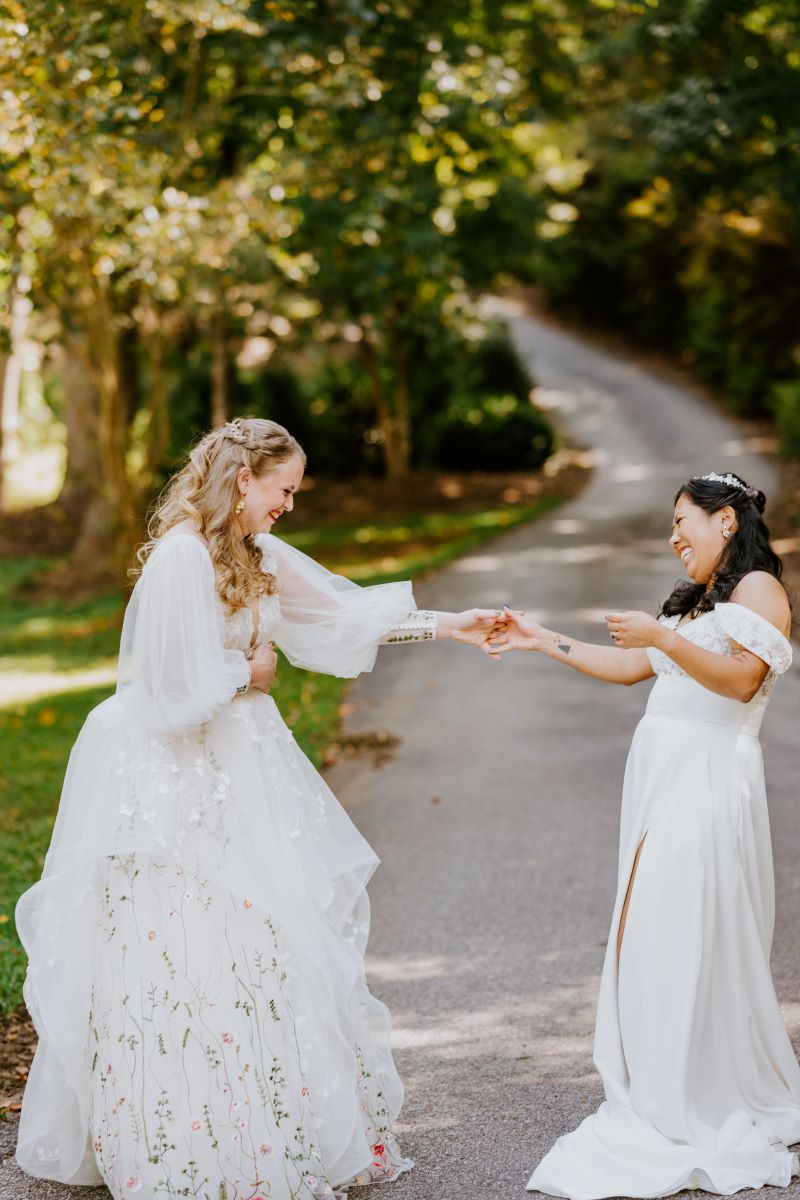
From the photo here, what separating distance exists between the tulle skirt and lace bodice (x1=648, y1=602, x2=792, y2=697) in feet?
4.46

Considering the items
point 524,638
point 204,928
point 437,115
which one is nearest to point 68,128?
point 437,115

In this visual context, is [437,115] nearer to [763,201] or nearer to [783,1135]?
[783,1135]

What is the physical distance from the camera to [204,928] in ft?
12.2

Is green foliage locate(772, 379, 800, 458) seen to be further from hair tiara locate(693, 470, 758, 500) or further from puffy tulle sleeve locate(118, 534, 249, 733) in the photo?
puffy tulle sleeve locate(118, 534, 249, 733)

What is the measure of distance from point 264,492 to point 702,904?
1.89 m

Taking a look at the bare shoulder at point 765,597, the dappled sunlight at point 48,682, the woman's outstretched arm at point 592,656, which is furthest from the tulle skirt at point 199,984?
the dappled sunlight at point 48,682

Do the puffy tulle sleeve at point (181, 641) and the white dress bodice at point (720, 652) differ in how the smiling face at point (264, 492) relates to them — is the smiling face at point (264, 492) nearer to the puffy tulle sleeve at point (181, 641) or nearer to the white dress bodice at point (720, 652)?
the puffy tulle sleeve at point (181, 641)

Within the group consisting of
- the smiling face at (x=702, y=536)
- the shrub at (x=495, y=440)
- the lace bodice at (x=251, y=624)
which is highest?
the smiling face at (x=702, y=536)

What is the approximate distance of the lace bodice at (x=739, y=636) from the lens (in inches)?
151

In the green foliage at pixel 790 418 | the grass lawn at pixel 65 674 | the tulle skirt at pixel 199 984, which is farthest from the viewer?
the green foliage at pixel 790 418

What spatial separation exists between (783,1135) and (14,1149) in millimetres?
2507

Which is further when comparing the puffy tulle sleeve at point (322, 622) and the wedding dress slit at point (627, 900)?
the puffy tulle sleeve at point (322, 622)

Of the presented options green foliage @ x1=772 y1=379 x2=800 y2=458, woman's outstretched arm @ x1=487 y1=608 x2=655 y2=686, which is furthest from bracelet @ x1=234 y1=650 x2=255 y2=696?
green foliage @ x1=772 y1=379 x2=800 y2=458

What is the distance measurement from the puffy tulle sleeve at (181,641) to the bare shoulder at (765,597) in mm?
1601
